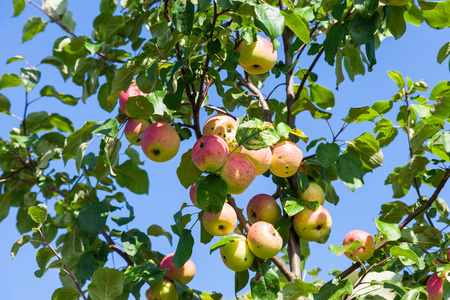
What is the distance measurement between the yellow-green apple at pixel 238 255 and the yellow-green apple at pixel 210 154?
0.38 metres

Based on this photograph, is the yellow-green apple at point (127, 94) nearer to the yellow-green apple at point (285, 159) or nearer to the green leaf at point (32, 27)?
the yellow-green apple at point (285, 159)

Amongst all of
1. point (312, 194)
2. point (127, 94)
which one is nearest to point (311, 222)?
point (312, 194)

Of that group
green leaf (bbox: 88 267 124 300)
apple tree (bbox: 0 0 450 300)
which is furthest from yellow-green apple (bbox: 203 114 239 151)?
green leaf (bbox: 88 267 124 300)

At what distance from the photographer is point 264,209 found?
212 centimetres

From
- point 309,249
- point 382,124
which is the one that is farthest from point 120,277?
point 382,124

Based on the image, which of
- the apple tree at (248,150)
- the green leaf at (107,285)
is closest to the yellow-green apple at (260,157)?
the apple tree at (248,150)

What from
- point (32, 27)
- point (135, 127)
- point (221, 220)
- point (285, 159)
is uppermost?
point (32, 27)

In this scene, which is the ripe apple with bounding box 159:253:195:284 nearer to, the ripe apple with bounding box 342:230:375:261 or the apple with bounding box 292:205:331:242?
the apple with bounding box 292:205:331:242

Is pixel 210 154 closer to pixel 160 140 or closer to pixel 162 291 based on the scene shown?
pixel 160 140

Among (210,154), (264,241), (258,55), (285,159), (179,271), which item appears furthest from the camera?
(179,271)

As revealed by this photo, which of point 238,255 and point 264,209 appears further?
point 264,209

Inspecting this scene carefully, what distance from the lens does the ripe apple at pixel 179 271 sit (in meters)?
2.35

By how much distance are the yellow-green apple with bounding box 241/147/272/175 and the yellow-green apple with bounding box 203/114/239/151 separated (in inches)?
3.5

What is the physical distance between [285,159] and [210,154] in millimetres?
402
